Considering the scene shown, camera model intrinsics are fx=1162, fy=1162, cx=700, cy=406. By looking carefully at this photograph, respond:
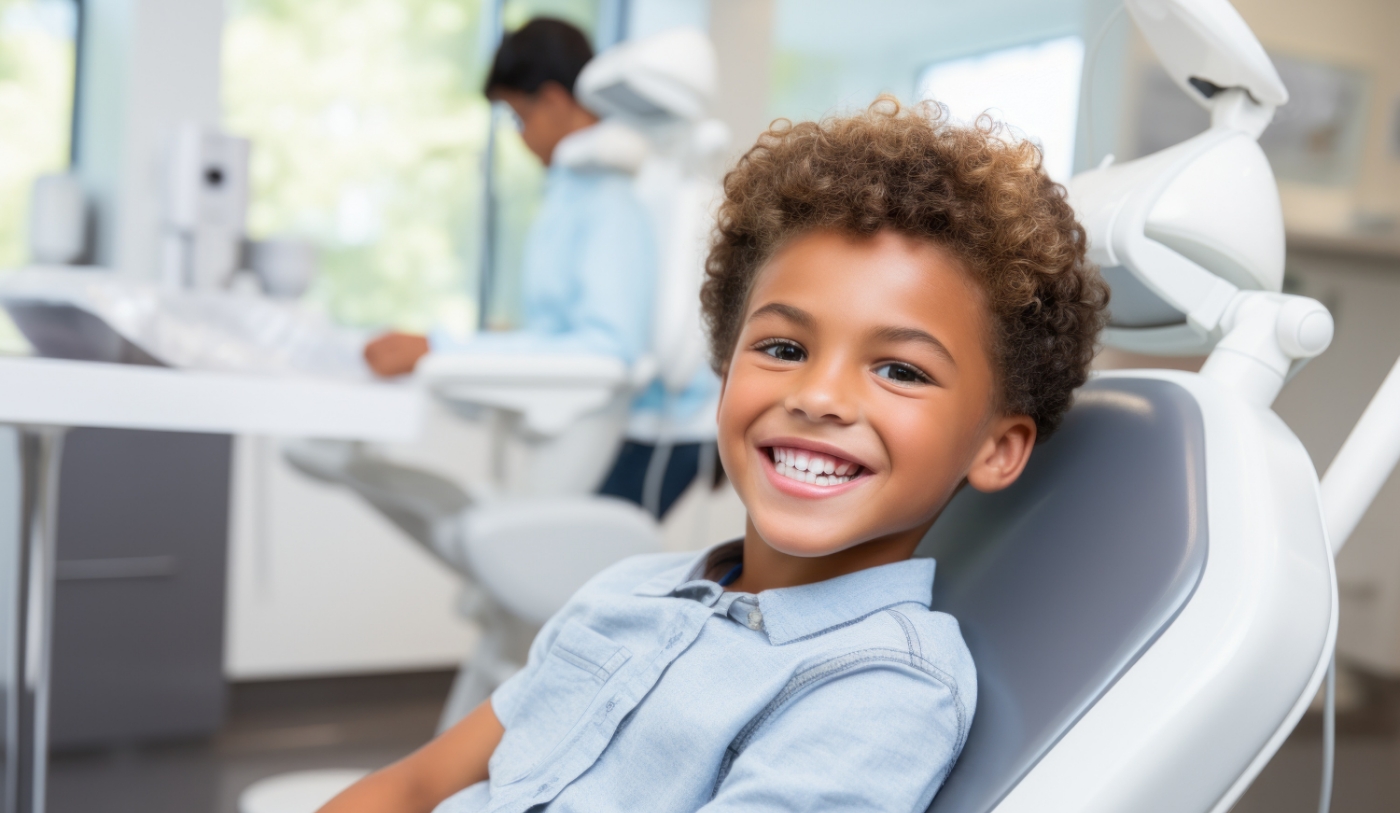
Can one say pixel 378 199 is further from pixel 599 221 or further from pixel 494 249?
pixel 599 221

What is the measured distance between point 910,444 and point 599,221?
3.71 ft

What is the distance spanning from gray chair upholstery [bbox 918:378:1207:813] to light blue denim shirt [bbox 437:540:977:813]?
0.02 metres

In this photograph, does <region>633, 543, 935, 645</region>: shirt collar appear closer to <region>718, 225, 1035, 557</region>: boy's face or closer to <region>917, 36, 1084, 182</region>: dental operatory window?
<region>718, 225, 1035, 557</region>: boy's face

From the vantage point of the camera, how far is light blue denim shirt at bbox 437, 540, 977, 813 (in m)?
0.55

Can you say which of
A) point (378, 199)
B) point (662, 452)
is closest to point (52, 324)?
point (662, 452)

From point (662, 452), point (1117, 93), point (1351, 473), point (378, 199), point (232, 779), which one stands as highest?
point (1117, 93)

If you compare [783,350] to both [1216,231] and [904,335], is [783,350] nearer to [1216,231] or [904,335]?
[904,335]

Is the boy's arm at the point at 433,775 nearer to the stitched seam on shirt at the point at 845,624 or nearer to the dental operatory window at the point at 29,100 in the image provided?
the stitched seam on shirt at the point at 845,624

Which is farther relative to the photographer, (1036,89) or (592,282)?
(1036,89)

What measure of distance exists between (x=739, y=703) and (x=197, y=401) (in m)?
0.54

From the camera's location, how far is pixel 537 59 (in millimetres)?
1845

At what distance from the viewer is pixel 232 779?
2.08 meters

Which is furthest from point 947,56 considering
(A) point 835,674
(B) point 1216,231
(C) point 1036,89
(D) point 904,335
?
(A) point 835,674

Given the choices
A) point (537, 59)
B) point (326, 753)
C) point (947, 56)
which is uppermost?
point (947, 56)
